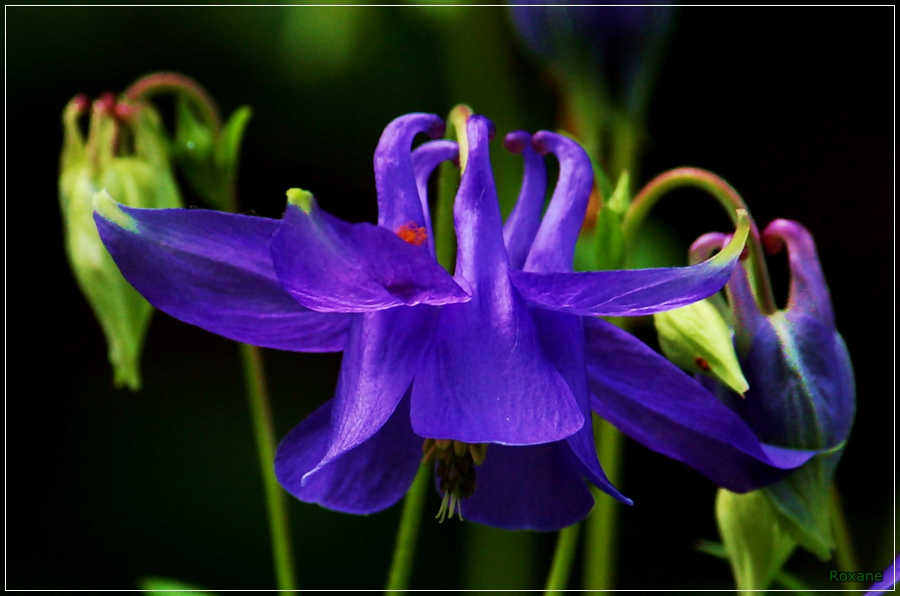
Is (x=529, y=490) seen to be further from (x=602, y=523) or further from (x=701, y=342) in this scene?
(x=602, y=523)

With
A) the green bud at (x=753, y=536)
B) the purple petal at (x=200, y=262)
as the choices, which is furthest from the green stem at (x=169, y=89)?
the green bud at (x=753, y=536)

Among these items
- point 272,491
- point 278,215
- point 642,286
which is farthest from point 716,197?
point 278,215

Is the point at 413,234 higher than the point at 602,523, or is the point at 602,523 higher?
the point at 413,234

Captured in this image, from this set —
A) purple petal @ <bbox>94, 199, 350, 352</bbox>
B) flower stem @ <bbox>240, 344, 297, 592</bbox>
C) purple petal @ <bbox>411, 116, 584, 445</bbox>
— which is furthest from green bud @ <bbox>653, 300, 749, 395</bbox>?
flower stem @ <bbox>240, 344, 297, 592</bbox>

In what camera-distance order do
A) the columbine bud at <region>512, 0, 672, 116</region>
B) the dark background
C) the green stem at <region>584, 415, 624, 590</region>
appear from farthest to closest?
the dark background < the columbine bud at <region>512, 0, 672, 116</region> < the green stem at <region>584, 415, 624, 590</region>

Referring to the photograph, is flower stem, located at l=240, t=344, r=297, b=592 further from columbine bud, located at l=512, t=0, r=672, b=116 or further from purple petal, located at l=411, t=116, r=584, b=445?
columbine bud, located at l=512, t=0, r=672, b=116

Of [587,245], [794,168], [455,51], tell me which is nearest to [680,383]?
[587,245]

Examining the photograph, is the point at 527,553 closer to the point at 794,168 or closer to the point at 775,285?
the point at 775,285
